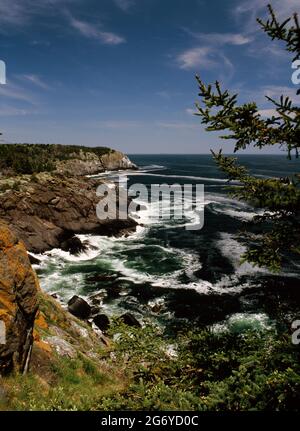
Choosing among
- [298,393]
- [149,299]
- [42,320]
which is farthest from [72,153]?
[298,393]

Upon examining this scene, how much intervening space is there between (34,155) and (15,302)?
10403 cm

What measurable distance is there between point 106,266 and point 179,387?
29.6 meters

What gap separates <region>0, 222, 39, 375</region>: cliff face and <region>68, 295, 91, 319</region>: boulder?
47.6 feet

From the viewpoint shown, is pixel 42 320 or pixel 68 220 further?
pixel 68 220

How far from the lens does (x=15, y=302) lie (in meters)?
9.84

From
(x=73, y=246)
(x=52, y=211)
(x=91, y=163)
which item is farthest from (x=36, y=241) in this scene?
(x=91, y=163)

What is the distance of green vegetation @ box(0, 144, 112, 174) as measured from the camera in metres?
61.7

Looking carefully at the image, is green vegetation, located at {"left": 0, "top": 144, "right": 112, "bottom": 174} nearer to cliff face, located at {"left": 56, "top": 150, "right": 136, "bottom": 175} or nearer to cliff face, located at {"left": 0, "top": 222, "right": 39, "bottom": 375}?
cliff face, located at {"left": 56, "top": 150, "right": 136, "bottom": 175}

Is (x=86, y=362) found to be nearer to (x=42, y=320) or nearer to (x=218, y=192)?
(x=42, y=320)

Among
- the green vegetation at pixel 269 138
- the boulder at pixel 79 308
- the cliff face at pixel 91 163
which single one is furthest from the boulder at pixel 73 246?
the cliff face at pixel 91 163

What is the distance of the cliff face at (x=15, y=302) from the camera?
909cm

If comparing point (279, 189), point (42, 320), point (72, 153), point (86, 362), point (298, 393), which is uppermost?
point (72, 153)

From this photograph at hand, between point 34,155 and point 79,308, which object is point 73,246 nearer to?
point 79,308

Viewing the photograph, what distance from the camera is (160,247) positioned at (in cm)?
4316
